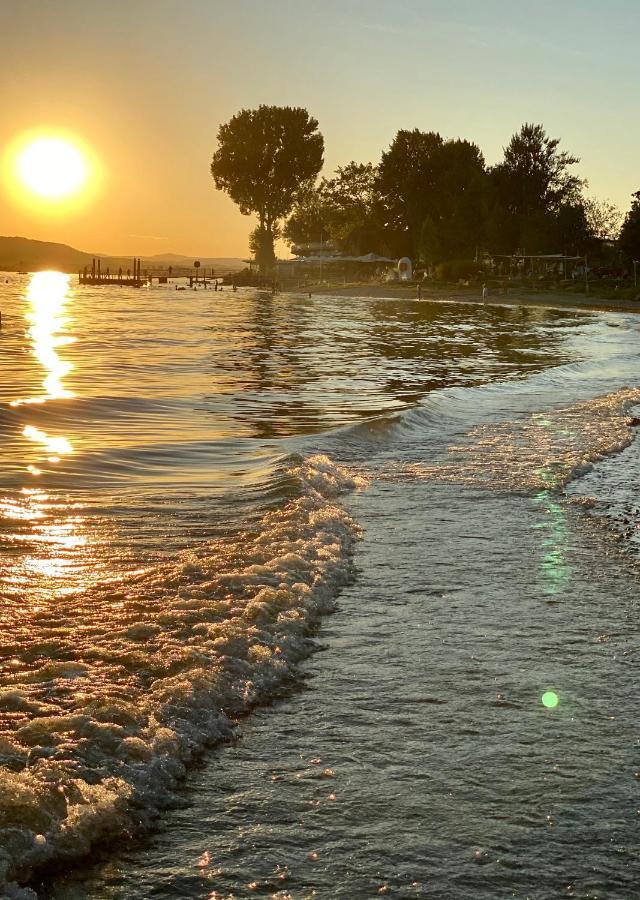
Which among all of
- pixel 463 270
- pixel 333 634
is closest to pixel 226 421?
pixel 333 634

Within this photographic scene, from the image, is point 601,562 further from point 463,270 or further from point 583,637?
point 463,270

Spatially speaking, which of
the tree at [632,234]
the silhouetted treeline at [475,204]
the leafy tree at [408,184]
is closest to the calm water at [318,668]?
the tree at [632,234]

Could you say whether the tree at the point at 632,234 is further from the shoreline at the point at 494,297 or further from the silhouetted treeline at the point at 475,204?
the silhouetted treeline at the point at 475,204

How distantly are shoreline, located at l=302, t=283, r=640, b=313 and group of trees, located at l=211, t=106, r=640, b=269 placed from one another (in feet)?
26.5

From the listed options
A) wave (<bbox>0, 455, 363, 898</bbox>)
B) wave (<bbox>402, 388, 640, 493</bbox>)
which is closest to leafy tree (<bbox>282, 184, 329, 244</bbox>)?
wave (<bbox>402, 388, 640, 493</bbox>)

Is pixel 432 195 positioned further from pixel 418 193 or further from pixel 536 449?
pixel 536 449

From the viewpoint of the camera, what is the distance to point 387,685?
15.1 ft

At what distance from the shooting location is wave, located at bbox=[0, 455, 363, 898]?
11.4 ft

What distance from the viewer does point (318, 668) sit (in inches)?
193

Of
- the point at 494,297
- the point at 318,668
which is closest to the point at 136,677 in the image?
the point at 318,668

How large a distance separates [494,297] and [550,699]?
76.6m

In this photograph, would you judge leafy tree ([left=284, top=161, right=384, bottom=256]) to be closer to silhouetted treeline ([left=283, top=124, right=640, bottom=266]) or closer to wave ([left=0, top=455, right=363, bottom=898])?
silhouetted treeline ([left=283, top=124, right=640, bottom=266])

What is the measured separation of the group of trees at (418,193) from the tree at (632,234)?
725 inches

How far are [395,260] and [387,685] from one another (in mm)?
123471
